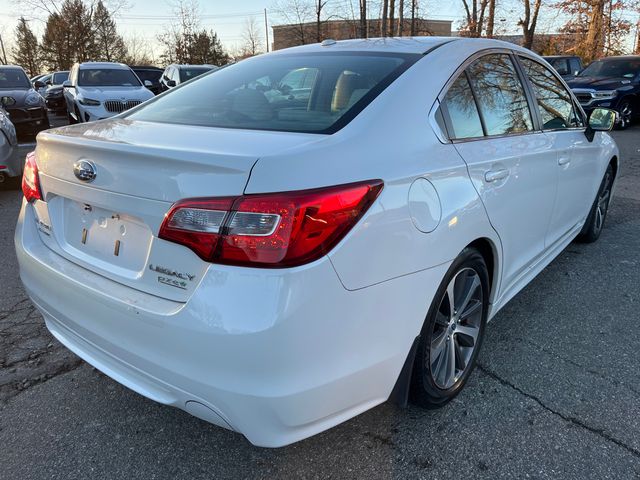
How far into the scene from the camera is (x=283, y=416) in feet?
5.18

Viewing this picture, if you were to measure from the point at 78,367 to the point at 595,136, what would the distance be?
3.90 meters

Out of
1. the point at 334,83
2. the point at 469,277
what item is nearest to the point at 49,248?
the point at 334,83

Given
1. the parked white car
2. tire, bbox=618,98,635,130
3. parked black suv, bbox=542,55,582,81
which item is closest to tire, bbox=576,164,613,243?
the parked white car

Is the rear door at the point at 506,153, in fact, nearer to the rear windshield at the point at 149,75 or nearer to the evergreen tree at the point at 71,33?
the rear windshield at the point at 149,75

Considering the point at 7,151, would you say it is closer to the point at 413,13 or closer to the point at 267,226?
the point at 267,226

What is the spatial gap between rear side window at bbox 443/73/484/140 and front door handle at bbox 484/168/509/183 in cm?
19

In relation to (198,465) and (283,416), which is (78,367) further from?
(283,416)

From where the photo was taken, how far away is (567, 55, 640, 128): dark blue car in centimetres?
1295

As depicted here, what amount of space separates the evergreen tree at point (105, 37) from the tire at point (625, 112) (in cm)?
3624

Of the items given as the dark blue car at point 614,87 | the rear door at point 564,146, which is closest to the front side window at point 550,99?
the rear door at point 564,146

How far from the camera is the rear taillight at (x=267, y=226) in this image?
148cm

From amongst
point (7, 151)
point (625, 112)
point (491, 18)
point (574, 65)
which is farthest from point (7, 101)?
point (491, 18)

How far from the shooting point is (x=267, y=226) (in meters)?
1.48

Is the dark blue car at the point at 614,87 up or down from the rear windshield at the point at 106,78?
down
